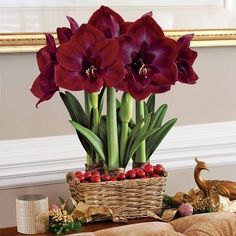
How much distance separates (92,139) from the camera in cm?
149

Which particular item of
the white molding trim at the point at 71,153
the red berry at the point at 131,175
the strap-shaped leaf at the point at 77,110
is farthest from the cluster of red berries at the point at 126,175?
the white molding trim at the point at 71,153

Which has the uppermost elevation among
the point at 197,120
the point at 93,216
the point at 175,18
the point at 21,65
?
the point at 175,18

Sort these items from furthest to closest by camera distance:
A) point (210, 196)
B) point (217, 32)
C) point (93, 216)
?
point (217, 32) → point (210, 196) → point (93, 216)

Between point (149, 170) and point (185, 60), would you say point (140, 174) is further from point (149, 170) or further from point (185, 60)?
point (185, 60)

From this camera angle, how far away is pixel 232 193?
5.39 ft

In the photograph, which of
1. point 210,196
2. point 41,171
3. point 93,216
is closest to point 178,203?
point 210,196

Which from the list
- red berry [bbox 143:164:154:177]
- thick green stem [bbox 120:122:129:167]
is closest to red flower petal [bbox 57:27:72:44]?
thick green stem [bbox 120:122:129:167]

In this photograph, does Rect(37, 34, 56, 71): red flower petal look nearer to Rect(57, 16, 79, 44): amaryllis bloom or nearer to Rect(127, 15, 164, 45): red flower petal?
Rect(57, 16, 79, 44): amaryllis bloom

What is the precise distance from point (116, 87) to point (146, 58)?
0.30ft

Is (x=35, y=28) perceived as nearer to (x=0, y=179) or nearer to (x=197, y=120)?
(x=0, y=179)

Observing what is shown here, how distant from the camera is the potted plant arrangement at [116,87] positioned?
1413 mm

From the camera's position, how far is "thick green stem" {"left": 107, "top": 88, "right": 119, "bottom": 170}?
4.95 ft

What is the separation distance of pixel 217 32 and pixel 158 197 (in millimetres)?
552

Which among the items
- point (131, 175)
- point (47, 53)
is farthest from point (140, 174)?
point (47, 53)
